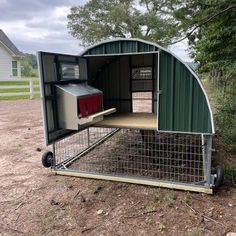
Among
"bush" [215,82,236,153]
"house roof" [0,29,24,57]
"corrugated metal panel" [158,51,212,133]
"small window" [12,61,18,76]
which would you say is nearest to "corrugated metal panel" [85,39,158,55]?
"corrugated metal panel" [158,51,212,133]

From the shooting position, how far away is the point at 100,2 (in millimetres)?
25016

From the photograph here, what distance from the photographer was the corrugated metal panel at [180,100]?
355 cm

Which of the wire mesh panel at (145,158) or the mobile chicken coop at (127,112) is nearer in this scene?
the mobile chicken coop at (127,112)

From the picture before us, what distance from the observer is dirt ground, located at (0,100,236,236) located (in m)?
2.88

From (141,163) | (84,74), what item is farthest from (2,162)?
(141,163)

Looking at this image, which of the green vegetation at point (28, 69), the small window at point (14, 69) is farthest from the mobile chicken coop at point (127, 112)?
the green vegetation at point (28, 69)

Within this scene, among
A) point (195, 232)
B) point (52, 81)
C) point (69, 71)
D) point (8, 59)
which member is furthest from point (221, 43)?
point (8, 59)

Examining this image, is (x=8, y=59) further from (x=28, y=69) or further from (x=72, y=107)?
(x=72, y=107)

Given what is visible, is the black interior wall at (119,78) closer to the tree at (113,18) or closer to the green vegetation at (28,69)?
the tree at (113,18)

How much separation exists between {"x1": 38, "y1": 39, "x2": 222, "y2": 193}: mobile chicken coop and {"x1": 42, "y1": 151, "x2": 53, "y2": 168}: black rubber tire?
2cm

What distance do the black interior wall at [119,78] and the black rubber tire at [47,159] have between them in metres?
1.98

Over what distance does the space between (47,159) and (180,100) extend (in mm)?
2134

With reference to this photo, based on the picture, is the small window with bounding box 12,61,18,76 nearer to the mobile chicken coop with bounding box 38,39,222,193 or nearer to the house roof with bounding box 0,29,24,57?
the house roof with bounding box 0,29,24,57

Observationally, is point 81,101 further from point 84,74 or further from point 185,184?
point 185,184
